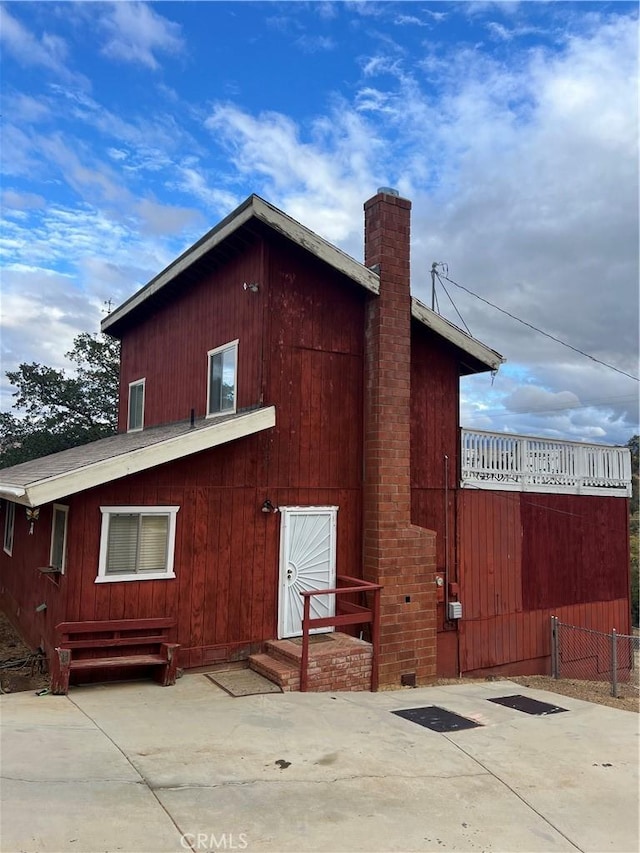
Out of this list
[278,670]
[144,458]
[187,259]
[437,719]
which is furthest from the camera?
[187,259]

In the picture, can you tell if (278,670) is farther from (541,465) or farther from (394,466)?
(541,465)

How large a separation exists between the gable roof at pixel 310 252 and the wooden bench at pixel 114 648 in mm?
5721

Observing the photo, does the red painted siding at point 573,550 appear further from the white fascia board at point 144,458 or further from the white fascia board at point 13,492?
the white fascia board at point 13,492

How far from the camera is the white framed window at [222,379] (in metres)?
9.80

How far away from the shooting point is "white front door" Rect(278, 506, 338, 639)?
8.85m

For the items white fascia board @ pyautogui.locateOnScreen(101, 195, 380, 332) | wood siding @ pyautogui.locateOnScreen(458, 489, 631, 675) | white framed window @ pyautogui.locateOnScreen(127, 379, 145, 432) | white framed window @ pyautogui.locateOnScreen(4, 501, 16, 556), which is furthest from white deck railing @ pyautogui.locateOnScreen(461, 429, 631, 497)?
white framed window @ pyautogui.locateOnScreen(4, 501, 16, 556)

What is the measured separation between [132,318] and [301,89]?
657 centimetres

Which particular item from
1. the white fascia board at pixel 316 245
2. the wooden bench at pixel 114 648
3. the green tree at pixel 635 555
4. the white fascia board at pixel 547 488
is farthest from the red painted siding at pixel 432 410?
the green tree at pixel 635 555

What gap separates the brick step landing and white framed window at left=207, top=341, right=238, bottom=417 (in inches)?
149

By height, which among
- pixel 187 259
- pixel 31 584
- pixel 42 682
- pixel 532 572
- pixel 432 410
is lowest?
pixel 42 682

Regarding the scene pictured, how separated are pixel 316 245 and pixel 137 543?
5.03m

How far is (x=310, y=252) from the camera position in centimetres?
892

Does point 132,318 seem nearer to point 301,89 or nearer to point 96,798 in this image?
point 301,89

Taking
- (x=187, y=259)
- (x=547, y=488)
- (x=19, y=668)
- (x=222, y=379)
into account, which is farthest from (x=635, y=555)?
(x=19, y=668)
